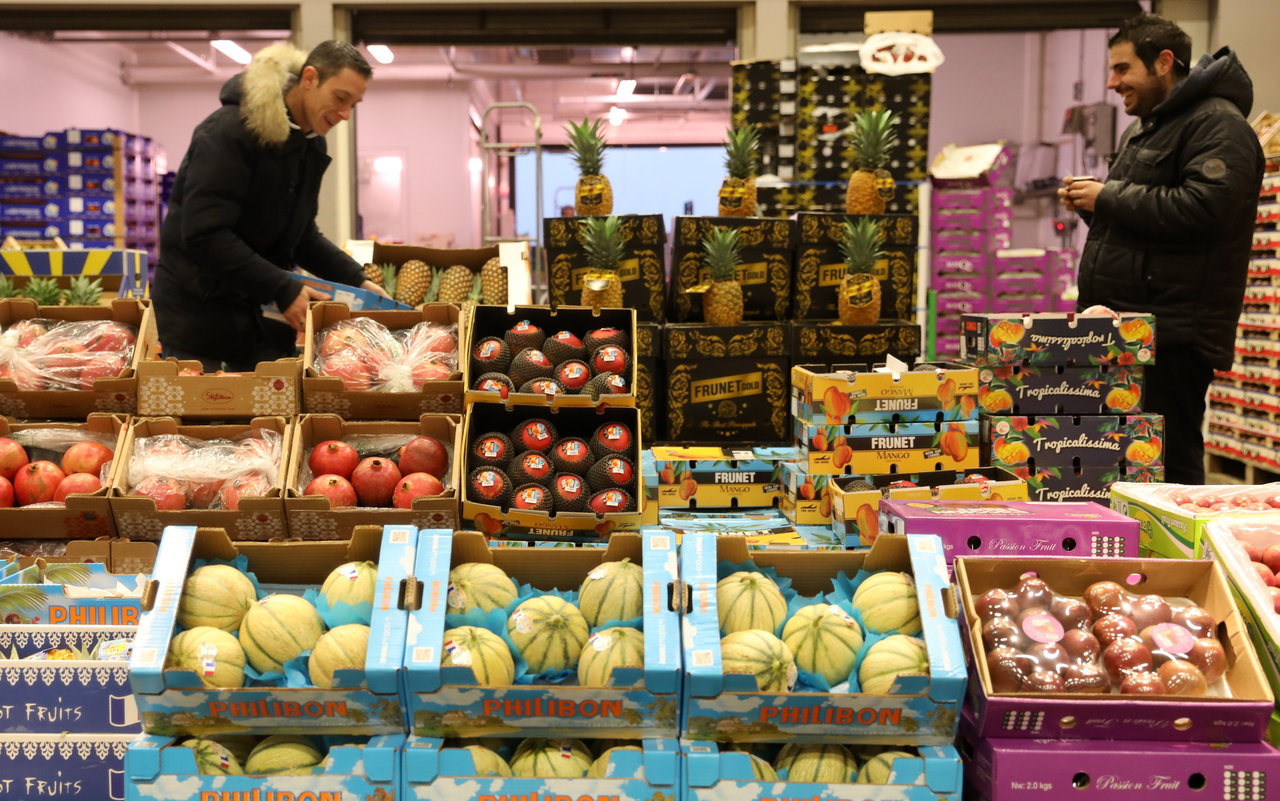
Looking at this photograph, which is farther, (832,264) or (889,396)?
(832,264)

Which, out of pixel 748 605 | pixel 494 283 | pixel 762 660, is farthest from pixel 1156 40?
pixel 762 660

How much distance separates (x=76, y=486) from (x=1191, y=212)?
11.2 ft

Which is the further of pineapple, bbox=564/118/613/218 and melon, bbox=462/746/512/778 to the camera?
pineapple, bbox=564/118/613/218

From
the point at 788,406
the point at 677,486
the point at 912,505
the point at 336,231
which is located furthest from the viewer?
the point at 336,231

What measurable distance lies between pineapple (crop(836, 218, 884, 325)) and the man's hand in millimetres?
2014

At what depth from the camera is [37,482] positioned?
8.29 ft

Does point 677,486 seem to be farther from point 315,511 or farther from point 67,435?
point 67,435

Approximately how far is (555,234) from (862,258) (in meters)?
1.22

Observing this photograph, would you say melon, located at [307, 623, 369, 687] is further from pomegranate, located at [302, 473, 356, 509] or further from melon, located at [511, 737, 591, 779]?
pomegranate, located at [302, 473, 356, 509]

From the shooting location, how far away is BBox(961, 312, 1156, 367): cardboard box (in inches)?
136

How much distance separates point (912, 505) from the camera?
87.9 inches

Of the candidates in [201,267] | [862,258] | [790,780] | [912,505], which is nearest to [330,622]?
[790,780]

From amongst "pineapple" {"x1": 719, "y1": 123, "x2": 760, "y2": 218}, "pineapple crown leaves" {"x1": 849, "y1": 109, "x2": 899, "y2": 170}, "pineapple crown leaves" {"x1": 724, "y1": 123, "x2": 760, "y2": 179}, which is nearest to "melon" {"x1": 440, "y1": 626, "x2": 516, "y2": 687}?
"pineapple" {"x1": 719, "y1": 123, "x2": 760, "y2": 218}

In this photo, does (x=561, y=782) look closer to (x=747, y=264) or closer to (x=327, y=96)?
(x=327, y=96)
